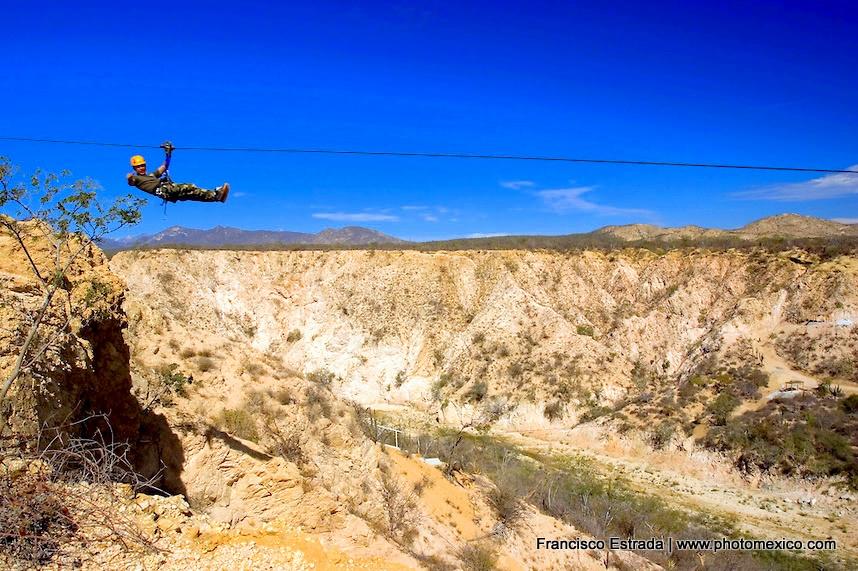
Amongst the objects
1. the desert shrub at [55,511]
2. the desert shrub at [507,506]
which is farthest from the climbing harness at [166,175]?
the desert shrub at [507,506]

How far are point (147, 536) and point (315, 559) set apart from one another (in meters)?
2.57

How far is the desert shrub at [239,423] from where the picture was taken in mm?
11555

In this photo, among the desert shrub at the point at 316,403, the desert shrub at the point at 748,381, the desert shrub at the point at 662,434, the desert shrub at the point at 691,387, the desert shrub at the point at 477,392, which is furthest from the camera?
the desert shrub at the point at 477,392

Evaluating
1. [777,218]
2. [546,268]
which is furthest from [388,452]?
[777,218]

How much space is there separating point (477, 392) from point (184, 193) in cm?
2522

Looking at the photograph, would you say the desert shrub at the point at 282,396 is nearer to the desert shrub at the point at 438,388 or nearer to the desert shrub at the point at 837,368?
the desert shrub at the point at 438,388

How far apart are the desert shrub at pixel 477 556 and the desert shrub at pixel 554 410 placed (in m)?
17.2

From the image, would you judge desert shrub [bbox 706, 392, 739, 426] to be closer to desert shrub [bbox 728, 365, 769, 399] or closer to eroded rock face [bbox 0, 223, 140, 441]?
desert shrub [bbox 728, 365, 769, 399]

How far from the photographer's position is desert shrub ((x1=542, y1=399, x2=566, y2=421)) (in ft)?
91.2

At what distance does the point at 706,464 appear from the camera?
2170 centimetres

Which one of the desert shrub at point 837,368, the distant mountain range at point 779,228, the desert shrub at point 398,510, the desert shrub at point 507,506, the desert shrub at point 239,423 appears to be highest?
the distant mountain range at point 779,228

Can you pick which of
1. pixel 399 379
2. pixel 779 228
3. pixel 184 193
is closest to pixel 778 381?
pixel 399 379

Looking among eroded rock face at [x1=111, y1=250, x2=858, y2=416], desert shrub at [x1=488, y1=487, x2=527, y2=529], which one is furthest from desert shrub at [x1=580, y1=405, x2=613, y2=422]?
desert shrub at [x1=488, y1=487, x2=527, y2=529]

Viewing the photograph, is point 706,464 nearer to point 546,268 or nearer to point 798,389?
point 798,389
